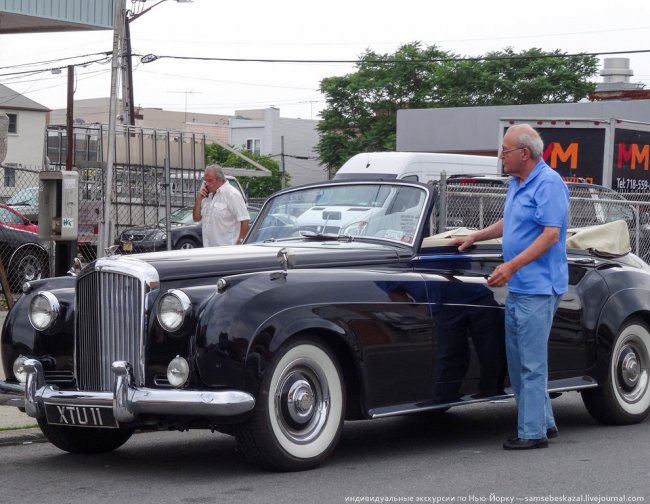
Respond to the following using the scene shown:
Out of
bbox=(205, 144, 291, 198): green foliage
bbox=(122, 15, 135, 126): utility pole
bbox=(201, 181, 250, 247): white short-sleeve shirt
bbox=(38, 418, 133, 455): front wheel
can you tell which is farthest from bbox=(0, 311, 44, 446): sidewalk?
bbox=(205, 144, 291, 198): green foliage

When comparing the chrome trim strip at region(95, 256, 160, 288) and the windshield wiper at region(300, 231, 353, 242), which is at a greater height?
the windshield wiper at region(300, 231, 353, 242)

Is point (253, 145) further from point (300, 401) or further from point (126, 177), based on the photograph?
point (300, 401)

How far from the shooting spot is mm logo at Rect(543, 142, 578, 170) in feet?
65.0

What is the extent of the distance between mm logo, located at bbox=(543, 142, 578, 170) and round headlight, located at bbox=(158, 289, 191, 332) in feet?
48.2

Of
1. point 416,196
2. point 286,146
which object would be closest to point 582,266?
point 416,196

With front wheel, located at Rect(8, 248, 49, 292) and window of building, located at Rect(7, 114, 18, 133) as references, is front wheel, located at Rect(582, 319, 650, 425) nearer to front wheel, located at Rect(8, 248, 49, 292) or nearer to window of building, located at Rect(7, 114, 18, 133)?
front wheel, located at Rect(8, 248, 49, 292)

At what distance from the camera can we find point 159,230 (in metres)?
21.6

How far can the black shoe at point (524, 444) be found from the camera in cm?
691

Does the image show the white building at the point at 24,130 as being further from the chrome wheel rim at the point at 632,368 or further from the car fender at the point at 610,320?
the car fender at the point at 610,320

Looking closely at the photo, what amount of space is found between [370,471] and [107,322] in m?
1.65

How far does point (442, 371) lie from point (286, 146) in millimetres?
81347

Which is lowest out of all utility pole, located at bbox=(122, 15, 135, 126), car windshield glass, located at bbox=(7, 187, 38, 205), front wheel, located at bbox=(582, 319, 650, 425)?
front wheel, located at bbox=(582, 319, 650, 425)

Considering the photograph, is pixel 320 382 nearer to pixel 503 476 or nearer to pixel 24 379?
pixel 503 476

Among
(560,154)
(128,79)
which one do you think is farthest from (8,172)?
(560,154)
